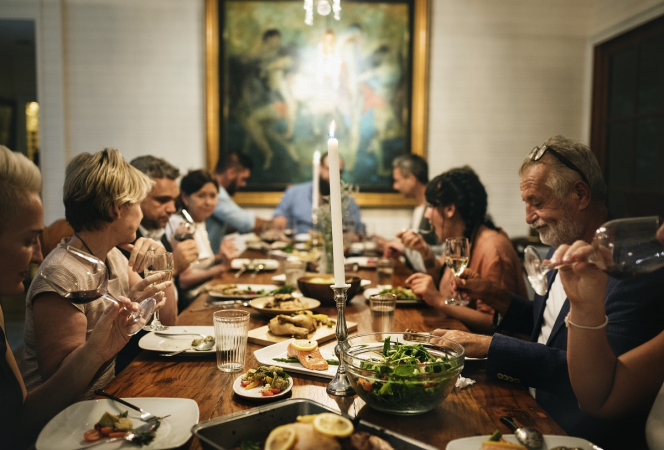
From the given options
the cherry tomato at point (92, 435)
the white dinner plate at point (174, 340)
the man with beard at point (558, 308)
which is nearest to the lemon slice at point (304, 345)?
the white dinner plate at point (174, 340)

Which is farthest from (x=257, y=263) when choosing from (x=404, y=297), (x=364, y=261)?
(x=404, y=297)

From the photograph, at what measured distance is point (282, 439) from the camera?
931 millimetres

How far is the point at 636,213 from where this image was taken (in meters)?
4.95

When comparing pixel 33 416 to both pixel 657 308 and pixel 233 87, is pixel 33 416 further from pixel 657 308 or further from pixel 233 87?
pixel 233 87

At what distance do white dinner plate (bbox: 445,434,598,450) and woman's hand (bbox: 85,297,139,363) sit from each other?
799 millimetres

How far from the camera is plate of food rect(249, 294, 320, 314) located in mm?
2020

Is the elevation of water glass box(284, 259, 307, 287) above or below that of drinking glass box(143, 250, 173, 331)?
below

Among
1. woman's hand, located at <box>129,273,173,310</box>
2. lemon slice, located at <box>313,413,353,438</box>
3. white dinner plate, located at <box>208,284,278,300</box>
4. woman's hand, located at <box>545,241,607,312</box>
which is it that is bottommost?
white dinner plate, located at <box>208,284,278,300</box>

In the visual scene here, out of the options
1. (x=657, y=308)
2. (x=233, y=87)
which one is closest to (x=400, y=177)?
(x=233, y=87)

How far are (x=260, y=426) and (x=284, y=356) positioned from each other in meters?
0.53

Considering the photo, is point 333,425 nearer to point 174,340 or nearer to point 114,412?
point 114,412

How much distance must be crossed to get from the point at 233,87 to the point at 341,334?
4.88 m

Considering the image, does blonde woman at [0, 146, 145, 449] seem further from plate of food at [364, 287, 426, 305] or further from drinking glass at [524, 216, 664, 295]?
plate of food at [364, 287, 426, 305]

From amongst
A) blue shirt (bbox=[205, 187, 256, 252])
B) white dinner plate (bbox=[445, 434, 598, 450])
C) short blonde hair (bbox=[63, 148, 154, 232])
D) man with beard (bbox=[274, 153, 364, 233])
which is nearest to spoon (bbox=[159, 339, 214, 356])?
short blonde hair (bbox=[63, 148, 154, 232])
